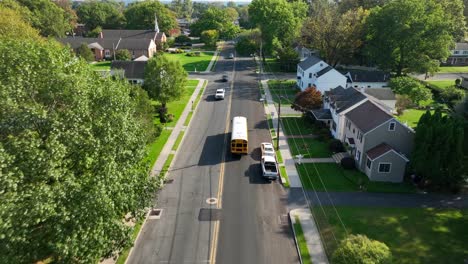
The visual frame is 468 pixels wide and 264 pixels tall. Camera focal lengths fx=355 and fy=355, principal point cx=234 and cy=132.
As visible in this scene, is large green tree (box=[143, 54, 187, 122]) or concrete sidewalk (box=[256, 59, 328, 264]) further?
large green tree (box=[143, 54, 187, 122])

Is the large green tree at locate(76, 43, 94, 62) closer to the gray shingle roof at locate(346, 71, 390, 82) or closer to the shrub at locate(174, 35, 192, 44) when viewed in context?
the shrub at locate(174, 35, 192, 44)

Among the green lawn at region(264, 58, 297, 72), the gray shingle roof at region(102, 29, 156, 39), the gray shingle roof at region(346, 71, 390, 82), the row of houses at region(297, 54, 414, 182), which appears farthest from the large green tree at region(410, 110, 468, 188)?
the gray shingle roof at region(102, 29, 156, 39)

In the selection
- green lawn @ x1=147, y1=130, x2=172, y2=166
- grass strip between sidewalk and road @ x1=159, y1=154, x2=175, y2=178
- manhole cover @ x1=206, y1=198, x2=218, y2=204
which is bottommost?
manhole cover @ x1=206, y1=198, x2=218, y2=204

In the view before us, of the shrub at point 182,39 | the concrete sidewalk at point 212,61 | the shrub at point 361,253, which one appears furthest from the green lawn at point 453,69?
the shrub at point 182,39

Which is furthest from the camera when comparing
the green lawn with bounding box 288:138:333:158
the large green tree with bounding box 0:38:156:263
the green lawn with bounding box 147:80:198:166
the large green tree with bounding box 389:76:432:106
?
the large green tree with bounding box 389:76:432:106

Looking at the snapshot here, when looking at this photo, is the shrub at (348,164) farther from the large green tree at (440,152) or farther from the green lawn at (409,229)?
the green lawn at (409,229)
